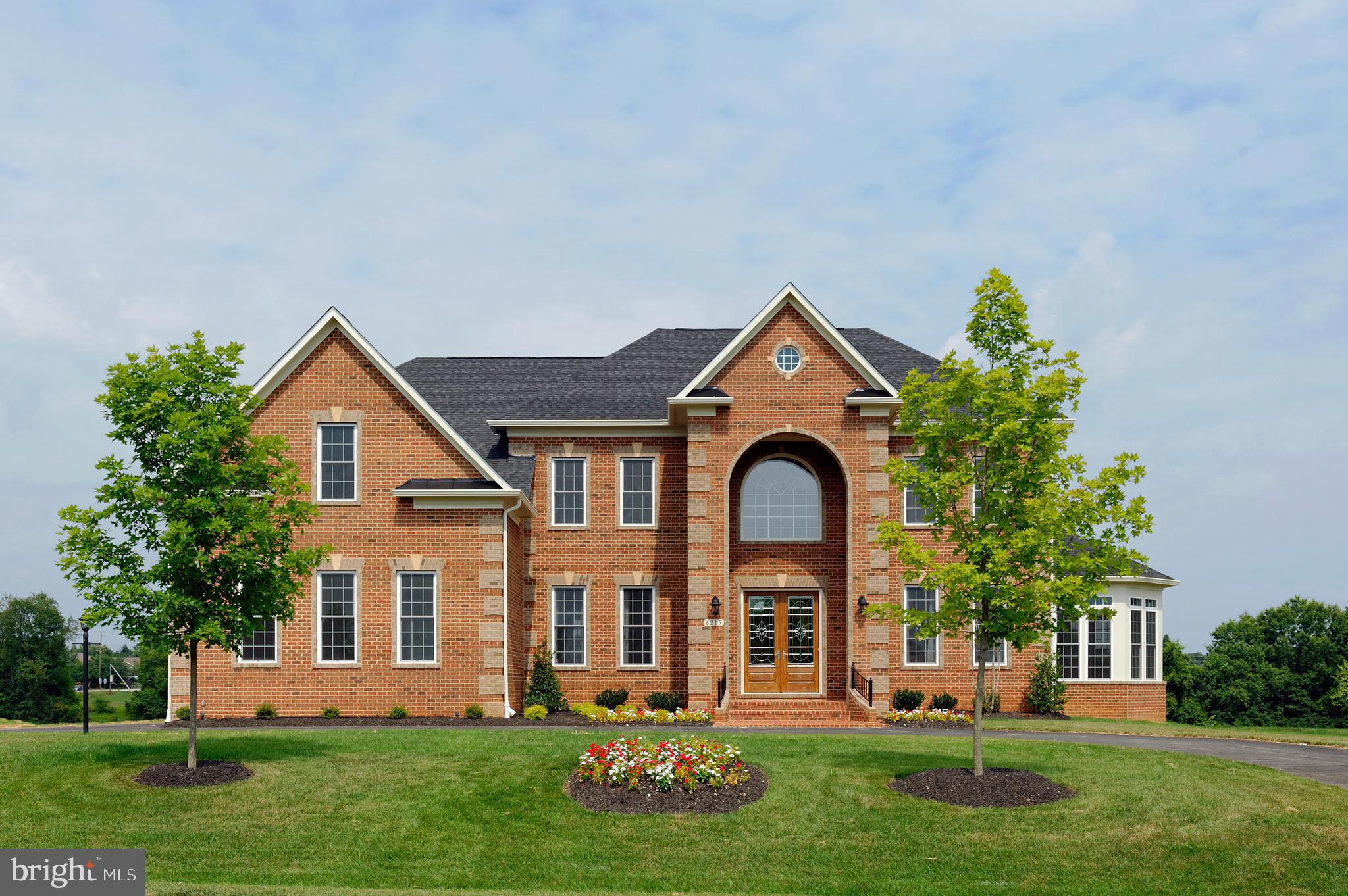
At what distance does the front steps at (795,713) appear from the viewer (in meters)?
26.0

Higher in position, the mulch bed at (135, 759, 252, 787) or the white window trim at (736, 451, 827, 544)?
the white window trim at (736, 451, 827, 544)

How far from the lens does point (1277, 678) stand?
122 ft

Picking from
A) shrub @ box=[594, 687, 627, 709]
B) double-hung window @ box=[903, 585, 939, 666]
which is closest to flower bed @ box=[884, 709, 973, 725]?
double-hung window @ box=[903, 585, 939, 666]

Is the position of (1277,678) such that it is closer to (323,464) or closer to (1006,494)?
(1006,494)

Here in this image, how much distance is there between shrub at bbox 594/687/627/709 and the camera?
28984 mm

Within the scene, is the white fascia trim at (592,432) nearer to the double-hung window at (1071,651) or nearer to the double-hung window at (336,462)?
the double-hung window at (336,462)

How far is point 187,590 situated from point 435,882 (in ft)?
22.2

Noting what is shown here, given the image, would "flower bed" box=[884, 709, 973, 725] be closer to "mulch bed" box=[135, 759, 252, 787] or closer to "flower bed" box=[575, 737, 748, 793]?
"flower bed" box=[575, 737, 748, 793]

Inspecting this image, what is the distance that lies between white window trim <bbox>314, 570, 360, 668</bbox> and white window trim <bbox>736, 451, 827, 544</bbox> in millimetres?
9791

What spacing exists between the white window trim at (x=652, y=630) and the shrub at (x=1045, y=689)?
995 centimetres

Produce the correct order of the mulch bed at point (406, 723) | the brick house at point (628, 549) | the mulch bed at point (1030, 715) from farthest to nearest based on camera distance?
the mulch bed at point (1030, 715), the brick house at point (628, 549), the mulch bed at point (406, 723)

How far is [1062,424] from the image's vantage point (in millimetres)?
17156

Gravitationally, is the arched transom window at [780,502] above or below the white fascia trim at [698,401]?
below

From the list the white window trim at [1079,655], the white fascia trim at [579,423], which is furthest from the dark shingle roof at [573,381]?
the white window trim at [1079,655]
